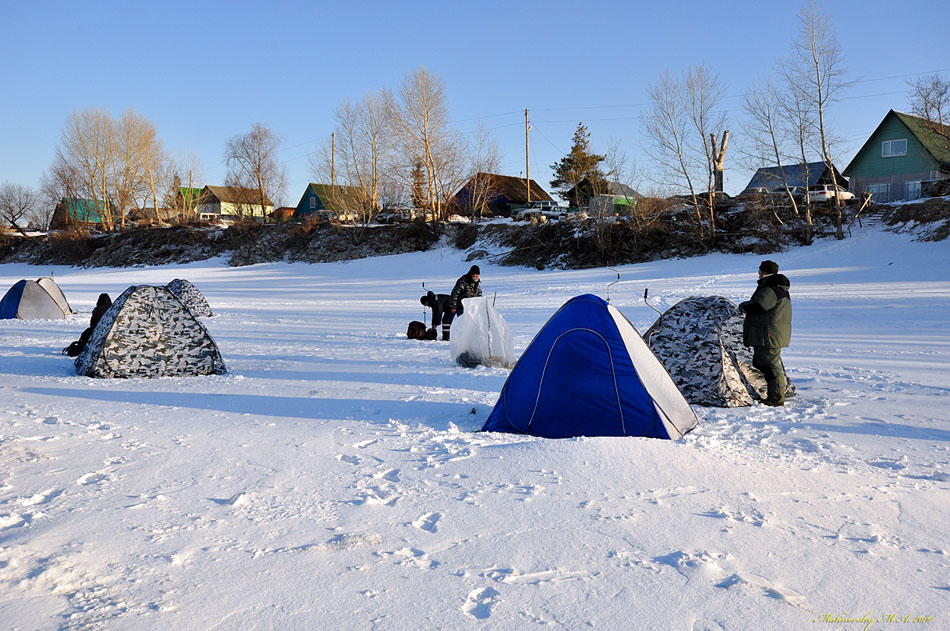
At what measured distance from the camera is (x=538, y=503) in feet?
14.5

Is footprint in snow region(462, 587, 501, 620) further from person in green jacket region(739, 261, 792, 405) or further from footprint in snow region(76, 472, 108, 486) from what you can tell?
person in green jacket region(739, 261, 792, 405)

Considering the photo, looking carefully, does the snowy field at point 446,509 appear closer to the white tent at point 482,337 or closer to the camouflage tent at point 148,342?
the camouflage tent at point 148,342

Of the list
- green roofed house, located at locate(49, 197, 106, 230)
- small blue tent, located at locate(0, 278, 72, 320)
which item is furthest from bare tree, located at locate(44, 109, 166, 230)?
small blue tent, located at locate(0, 278, 72, 320)

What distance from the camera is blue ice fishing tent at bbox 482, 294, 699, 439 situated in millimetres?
5945

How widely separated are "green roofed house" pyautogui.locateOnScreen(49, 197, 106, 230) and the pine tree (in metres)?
42.7

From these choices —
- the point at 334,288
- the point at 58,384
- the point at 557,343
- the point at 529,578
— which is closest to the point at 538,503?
the point at 529,578

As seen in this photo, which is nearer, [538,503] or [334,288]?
[538,503]

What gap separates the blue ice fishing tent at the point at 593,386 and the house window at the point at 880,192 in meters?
41.2

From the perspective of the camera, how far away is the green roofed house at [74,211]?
65.6 metres

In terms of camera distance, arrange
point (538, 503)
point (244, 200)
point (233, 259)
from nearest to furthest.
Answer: point (538, 503) < point (233, 259) < point (244, 200)

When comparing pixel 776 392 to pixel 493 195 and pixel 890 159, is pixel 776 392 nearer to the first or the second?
pixel 890 159

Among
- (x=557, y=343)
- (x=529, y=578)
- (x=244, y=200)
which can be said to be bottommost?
(x=529, y=578)

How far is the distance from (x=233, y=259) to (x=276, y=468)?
4599 centimetres

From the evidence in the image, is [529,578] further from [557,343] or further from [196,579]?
[557,343]
